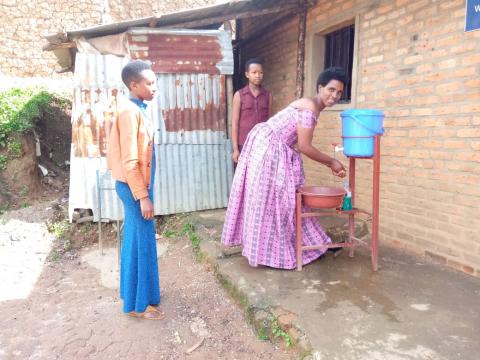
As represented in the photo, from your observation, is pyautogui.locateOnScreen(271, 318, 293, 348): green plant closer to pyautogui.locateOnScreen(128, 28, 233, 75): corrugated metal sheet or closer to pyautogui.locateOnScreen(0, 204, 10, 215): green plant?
pyautogui.locateOnScreen(128, 28, 233, 75): corrugated metal sheet

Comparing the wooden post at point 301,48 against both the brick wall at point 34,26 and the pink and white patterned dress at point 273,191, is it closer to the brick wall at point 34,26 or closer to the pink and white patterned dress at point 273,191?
the pink and white patterned dress at point 273,191

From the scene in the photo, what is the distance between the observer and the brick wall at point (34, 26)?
11422 millimetres

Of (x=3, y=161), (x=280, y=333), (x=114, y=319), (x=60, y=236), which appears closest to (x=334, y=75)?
(x=280, y=333)

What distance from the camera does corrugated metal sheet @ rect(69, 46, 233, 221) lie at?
16.5 ft

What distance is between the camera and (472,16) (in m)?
2.95

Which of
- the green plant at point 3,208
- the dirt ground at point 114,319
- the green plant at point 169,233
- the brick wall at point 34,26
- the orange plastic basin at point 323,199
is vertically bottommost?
the dirt ground at point 114,319

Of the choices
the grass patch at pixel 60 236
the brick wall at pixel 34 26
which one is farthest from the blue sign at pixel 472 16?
the brick wall at pixel 34 26

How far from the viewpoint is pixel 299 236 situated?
3.21m

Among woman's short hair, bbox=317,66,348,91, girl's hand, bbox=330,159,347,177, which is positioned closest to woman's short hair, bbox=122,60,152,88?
woman's short hair, bbox=317,66,348,91

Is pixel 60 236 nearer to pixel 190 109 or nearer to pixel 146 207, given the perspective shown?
pixel 190 109

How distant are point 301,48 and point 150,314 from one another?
397cm

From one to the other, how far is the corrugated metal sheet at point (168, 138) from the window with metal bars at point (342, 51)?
153cm

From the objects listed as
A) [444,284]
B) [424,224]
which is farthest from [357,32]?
[444,284]

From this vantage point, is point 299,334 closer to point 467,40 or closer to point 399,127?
point 399,127
